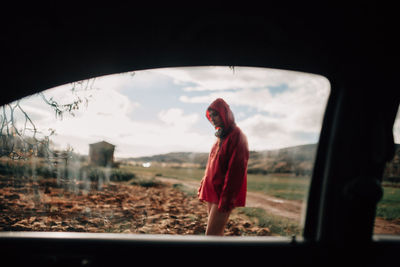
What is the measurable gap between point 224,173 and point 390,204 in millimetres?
2125

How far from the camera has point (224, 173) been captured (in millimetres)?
2439

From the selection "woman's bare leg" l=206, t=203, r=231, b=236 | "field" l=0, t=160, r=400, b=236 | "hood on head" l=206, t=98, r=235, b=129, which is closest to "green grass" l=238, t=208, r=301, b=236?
"field" l=0, t=160, r=400, b=236

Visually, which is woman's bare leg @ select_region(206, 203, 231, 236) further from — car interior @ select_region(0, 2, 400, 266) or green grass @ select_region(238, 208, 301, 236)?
green grass @ select_region(238, 208, 301, 236)

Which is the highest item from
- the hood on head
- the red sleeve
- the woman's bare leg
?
the hood on head

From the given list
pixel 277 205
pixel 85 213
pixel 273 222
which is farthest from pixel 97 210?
pixel 277 205

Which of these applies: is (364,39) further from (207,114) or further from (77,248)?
(77,248)

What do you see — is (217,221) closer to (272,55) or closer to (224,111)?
(224,111)

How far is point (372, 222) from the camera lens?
156cm

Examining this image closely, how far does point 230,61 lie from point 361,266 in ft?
5.69

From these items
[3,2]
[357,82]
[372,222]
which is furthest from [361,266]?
[3,2]

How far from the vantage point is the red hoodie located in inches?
90.4

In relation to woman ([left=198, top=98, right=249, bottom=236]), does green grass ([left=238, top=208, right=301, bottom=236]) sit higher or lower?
lower

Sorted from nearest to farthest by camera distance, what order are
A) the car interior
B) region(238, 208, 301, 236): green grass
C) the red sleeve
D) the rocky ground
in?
the car interior < the red sleeve < the rocky ground < region(238, 208, 301, 236): green grass

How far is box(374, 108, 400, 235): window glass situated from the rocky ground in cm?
229
